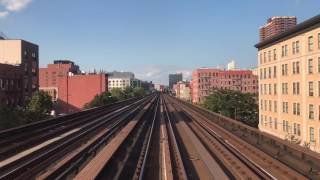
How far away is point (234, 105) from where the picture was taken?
334 ft

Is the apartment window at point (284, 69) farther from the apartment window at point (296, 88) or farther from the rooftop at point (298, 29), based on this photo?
the rooftop at point (298, 29)

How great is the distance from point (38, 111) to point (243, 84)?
133517 millimetres

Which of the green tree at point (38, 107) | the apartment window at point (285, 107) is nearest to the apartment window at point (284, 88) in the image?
the apartment window at point (285, 107)

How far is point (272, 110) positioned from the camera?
6962cm

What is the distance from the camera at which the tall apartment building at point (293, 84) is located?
52.2 meters

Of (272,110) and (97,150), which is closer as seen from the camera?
(97,150)

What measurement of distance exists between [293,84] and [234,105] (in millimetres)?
42054

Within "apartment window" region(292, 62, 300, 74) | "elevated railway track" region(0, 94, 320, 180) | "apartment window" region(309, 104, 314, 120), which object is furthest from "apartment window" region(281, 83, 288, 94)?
"elevated railway track" region(0, 94, 320, 180)

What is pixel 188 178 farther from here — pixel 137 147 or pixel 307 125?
pixel 307 125

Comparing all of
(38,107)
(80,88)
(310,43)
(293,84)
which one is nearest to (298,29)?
(310,43)

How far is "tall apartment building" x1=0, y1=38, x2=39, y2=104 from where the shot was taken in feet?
288

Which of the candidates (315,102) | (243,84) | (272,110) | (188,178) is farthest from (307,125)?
(243,84)

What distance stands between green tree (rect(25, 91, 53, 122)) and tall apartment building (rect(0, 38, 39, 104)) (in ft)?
35.1

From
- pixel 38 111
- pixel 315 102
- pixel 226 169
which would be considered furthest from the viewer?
pixel 38 111
